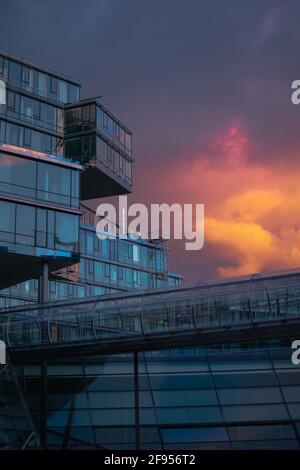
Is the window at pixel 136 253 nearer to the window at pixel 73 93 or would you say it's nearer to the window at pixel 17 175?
the window at pixel 73 93

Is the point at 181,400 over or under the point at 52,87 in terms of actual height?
under

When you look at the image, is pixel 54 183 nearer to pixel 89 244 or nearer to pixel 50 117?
pixel 50 117

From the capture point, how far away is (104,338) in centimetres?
3397

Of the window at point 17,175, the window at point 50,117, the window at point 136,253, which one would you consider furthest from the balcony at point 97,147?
the window at point 136,253

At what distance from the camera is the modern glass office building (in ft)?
106

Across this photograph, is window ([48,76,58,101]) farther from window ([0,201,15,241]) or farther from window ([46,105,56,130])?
window ([0,201,15,241])

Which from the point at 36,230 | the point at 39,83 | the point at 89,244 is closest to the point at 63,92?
the point at 39,83

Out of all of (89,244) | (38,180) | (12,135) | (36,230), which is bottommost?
(36,230)

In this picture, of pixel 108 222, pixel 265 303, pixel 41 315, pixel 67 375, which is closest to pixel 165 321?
pixel 265 303

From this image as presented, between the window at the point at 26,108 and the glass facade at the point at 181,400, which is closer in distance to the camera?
the glass facade at the point at 181,400

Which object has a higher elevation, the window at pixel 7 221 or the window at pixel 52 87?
the window at pixel 52 87

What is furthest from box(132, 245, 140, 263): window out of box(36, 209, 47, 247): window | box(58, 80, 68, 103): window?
box(36, 209, 47, 247): window

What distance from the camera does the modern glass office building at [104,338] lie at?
32.4 metres

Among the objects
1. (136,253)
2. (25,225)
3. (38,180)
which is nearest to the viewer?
(25,225)
